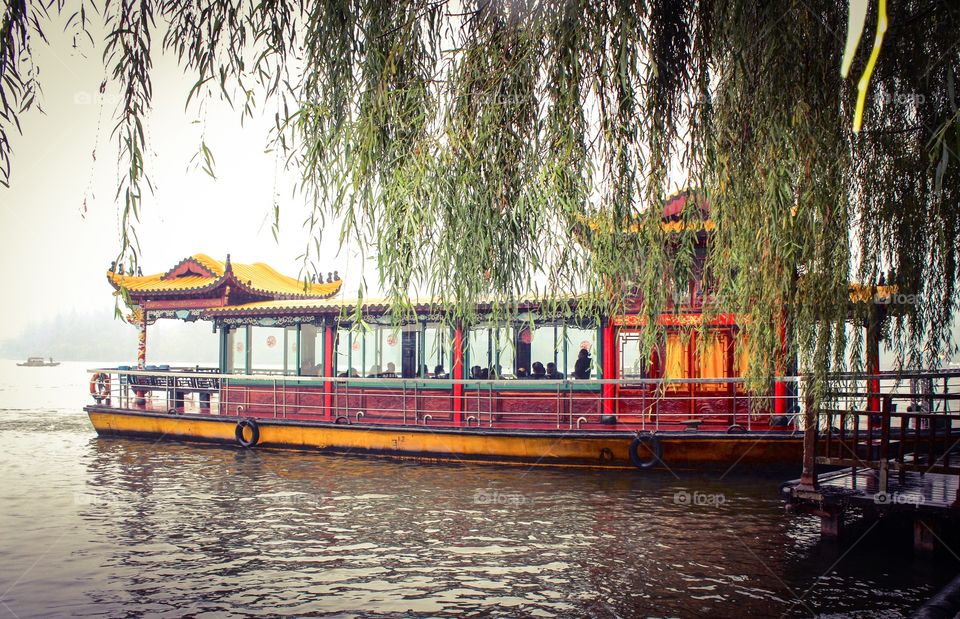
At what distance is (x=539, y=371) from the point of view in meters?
15.8

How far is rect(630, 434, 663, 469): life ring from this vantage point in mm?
14031

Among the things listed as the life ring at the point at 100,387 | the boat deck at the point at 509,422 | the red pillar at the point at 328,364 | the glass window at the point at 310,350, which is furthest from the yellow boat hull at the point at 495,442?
the life ring at the point at 100,387

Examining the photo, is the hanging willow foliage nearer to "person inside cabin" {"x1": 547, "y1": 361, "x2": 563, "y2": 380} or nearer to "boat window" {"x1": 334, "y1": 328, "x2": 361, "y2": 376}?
"person inside cabin" {"x1": 547, "y1": 361, "x2": 563, "y2": 380}

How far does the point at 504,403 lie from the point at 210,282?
9127 millimetres

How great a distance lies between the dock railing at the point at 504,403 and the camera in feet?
46.8

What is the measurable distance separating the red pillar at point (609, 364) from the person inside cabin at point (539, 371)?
123 cm

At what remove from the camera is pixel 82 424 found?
27344 millimetres

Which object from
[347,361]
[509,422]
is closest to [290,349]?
[347,361]

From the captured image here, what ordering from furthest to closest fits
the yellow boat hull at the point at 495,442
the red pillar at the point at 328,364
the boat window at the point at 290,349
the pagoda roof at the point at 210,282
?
the pagoda roof at the point at 210,282 < the boat window at the point at 290,349 < the red pillar at the point at 328,364 < the yellow boat hull at the point at 495,442

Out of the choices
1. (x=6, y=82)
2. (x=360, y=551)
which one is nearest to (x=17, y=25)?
(x=6, y=82)

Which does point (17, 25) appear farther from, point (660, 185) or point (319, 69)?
point (660, 185)

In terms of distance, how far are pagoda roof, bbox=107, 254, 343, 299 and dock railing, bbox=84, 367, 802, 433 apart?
2474mm

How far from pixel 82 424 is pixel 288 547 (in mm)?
21423

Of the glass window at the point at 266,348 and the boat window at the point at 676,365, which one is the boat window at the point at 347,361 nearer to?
the glass window at the point at 266,348
